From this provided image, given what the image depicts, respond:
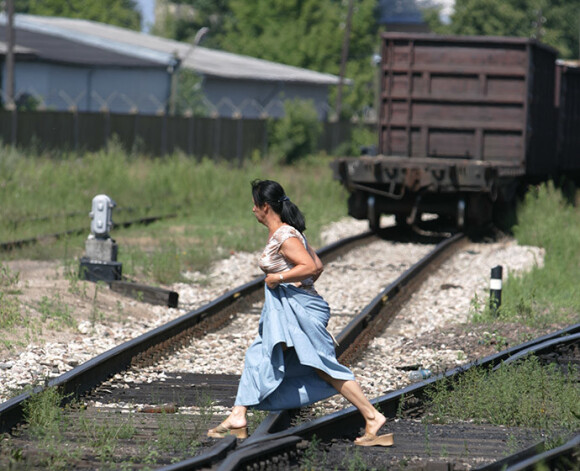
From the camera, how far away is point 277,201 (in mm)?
6105

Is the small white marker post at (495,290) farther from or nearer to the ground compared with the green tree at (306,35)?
nearer to the ground

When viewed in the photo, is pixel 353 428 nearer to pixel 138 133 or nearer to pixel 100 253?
pixel 100 253

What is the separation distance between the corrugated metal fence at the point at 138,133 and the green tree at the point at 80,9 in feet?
153

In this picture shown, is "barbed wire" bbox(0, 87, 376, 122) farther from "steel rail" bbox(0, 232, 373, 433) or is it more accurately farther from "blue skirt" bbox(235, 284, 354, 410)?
"blue skirt" bbox(235, 284, 354, 410)

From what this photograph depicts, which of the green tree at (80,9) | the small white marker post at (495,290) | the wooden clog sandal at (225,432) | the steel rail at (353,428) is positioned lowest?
the wooden clog sandal at (225,432)

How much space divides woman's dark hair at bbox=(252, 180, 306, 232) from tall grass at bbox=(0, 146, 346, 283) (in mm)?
6936

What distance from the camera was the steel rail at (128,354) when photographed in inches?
249

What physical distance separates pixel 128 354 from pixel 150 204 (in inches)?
564

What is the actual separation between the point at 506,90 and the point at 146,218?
6.83 meters

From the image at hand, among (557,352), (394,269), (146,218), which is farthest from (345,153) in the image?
(557,352)

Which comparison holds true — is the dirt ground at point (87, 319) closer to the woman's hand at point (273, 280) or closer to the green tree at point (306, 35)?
the woman's hand at point (273, 280)

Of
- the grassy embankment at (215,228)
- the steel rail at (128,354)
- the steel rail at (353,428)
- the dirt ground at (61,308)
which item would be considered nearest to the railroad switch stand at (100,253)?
the dirt ground at (61,308)

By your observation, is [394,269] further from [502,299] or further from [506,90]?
[506,90]

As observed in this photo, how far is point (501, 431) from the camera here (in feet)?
21.2
